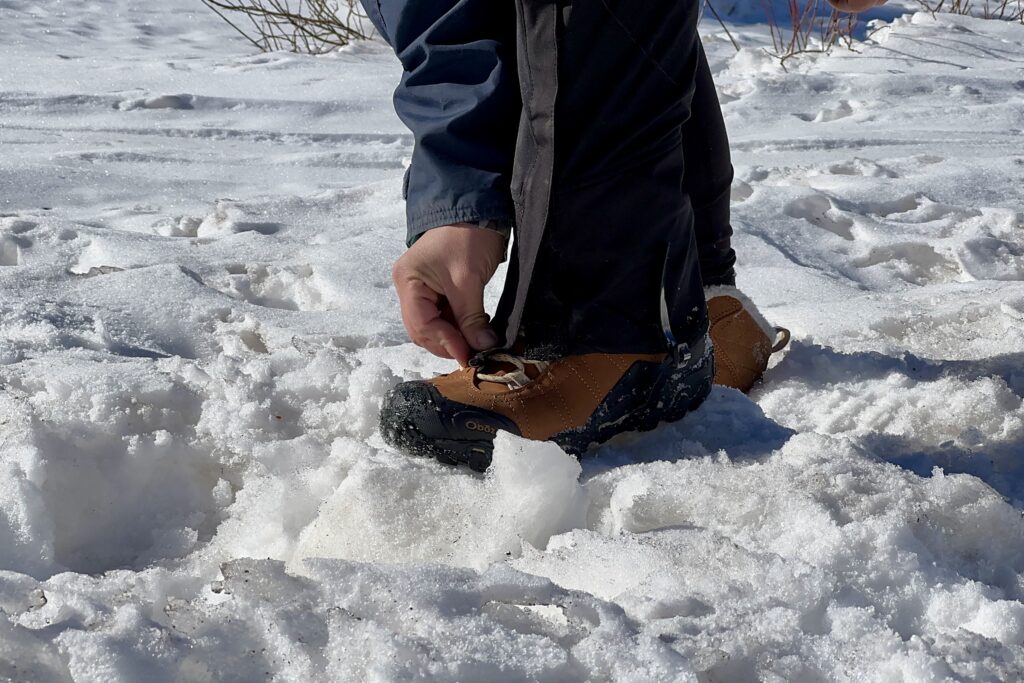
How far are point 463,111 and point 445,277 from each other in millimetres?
219

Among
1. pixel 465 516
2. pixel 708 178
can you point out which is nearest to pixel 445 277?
pixel 465 516

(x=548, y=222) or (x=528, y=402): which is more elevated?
(x=548, y=222)

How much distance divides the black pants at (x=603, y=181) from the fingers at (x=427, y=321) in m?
0.09

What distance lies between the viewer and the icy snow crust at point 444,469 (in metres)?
0.90

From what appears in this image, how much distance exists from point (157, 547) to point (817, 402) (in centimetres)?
103

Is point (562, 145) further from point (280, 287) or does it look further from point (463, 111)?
point (280, 287)

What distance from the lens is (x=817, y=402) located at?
1584 mm

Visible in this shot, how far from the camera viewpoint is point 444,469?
139 centimetres

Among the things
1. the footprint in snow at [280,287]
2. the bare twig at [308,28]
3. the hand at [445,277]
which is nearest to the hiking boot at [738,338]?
the hand at [445,277]

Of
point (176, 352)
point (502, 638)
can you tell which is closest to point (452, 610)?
point (502, 638)

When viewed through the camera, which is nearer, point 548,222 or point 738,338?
point 548,222

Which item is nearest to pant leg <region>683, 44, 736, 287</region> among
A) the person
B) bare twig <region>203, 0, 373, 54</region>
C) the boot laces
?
the person

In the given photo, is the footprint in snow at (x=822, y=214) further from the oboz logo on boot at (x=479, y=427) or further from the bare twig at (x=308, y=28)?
the bare twig at (x=308, y=28)

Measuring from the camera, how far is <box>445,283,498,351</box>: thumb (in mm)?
1313
